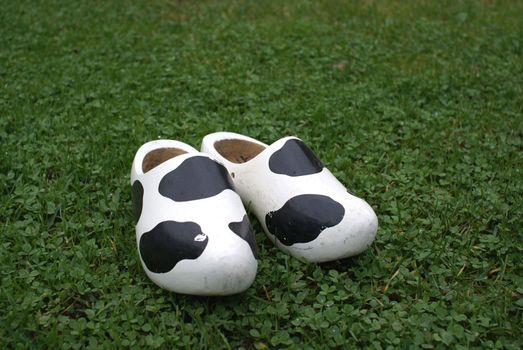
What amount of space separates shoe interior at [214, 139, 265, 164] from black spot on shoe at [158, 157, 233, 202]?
0.37 meters

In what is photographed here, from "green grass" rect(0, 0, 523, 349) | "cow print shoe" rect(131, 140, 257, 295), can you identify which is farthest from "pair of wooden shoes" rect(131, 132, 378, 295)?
"green grass" rect(0, 0, 523, 349)

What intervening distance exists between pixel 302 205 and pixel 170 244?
48cm

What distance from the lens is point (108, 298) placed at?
192cm

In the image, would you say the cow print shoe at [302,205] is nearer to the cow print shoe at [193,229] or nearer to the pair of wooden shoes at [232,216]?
the pair of wooden shoes at [232,216]

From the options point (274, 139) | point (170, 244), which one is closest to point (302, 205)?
point (170, 244)

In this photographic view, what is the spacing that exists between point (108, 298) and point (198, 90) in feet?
6.02

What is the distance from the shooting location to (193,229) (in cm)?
184

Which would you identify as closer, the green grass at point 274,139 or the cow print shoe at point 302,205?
the green grass at point 274,139

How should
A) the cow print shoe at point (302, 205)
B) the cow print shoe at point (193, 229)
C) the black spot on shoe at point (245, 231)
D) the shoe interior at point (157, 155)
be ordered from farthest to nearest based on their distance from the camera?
the shoe interior at point (157, 155)
the cow print shoe at point (302, 205)
the black spot on shoe at point (245, 231)
the cow print shoe at point (193, 229)

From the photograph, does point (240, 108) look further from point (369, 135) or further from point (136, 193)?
point (136, 193)

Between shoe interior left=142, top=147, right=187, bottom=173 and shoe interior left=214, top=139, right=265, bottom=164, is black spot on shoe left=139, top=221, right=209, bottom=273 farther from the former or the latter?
shoe interior left=214, top=139, right=265, bottom=164

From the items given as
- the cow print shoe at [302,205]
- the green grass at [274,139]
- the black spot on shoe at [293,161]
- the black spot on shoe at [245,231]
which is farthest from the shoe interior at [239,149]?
the black spot on shoe at [245,231]

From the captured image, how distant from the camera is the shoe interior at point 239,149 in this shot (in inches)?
97.3

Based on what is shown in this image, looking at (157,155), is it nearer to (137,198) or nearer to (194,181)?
(137,198)
